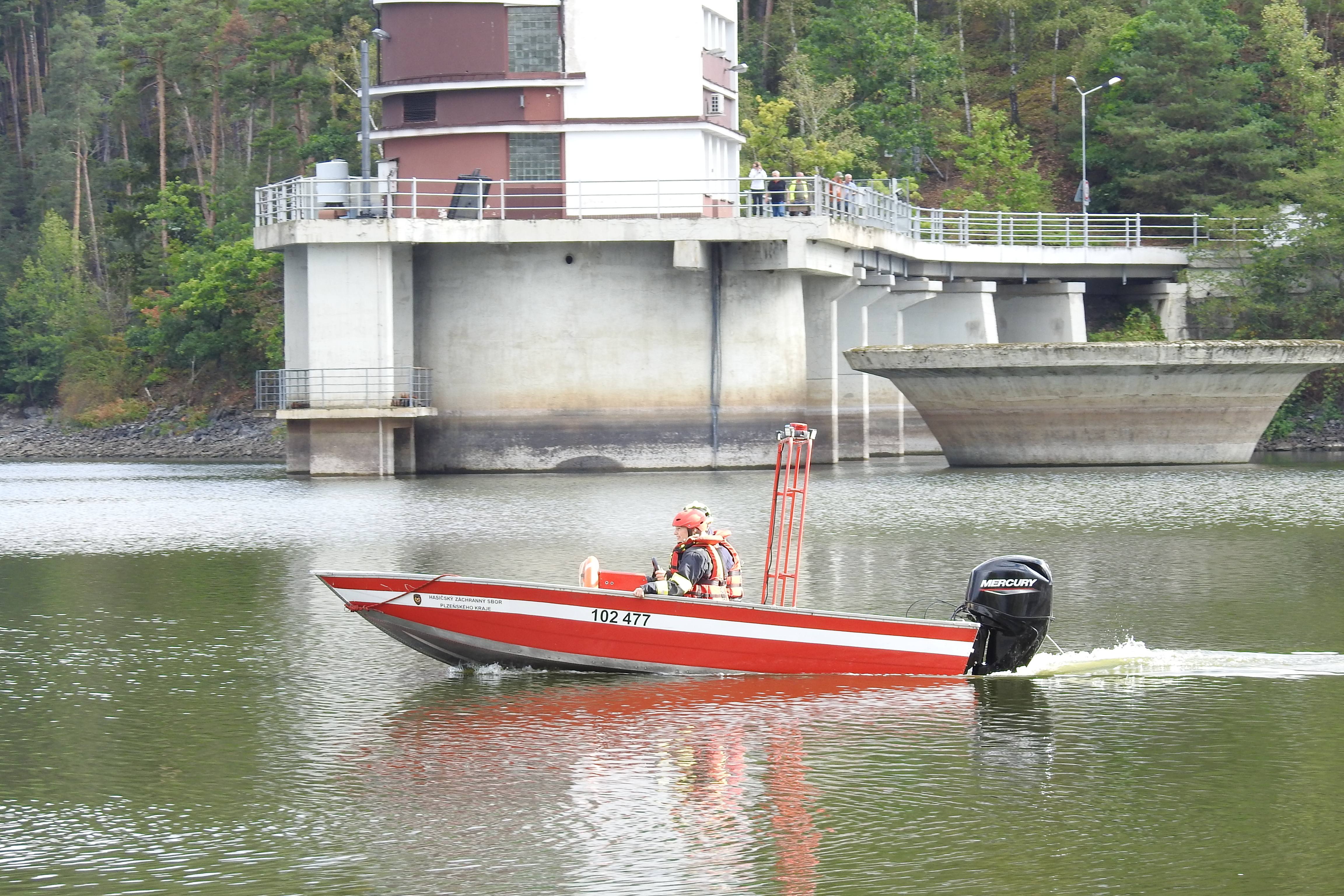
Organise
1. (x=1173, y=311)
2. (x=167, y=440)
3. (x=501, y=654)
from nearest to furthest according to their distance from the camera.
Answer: (x=501, y=654) < (x=1173, y=311) < (x=167, y=440)

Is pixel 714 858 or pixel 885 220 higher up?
pixel 885 220

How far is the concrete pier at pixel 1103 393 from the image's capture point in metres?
48.1

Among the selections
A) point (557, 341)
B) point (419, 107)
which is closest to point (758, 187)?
point (557, 341)

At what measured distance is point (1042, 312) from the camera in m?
70.4

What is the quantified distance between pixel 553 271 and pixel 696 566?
35670mm

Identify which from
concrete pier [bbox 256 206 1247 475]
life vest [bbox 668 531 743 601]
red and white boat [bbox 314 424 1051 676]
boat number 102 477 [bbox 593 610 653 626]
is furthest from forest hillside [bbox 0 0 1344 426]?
boat number 102 477 [bbox 593 610 653 626]

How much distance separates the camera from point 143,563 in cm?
3000

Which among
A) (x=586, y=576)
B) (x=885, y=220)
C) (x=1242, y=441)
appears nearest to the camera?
(x=586, y=576)

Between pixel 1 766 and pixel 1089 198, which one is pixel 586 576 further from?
Result: pixel 1089 198

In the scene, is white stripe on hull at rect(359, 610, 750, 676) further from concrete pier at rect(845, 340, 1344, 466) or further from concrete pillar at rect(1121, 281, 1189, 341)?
concrete pillar at rect(1121, 281, 1189, 341)

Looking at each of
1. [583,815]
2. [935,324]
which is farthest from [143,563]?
[935,324]

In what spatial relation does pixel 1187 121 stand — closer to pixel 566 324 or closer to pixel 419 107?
pixel 566 324

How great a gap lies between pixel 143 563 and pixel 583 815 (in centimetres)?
1839

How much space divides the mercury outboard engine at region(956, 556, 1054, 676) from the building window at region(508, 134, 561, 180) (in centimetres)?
3802
